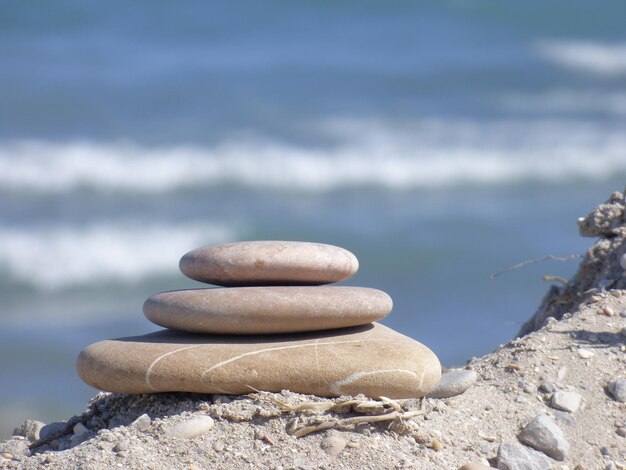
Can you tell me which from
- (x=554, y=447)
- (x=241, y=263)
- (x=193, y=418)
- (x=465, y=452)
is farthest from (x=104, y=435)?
(x=554, y=447)

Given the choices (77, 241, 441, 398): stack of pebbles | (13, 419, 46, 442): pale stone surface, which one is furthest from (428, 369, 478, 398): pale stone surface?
(13, 419, 46, 442): pale stone surface

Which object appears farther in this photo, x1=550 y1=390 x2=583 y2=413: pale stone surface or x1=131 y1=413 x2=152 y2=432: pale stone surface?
x1=550 y1=390 x2=583 y2=413: pale stone surface

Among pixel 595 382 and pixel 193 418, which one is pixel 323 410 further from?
pixel 595 382

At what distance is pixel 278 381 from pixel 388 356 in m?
0.45

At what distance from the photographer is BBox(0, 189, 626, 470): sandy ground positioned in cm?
344

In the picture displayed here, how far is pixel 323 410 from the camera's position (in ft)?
12.0

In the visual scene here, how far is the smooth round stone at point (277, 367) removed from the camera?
12.2 ft

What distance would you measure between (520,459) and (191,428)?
1.25 meters

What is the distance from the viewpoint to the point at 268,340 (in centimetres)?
392

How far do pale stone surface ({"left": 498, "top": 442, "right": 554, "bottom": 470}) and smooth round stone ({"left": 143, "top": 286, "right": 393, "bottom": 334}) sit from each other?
2.41 ft

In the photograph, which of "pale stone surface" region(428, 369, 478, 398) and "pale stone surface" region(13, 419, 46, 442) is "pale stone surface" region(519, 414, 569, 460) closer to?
"pale stone surface" region(428, 369, 478, 398)

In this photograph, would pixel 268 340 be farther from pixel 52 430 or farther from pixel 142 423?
pixel 52 430

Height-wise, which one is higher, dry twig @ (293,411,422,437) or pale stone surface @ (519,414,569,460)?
dry twig @ (293,411,422,437)

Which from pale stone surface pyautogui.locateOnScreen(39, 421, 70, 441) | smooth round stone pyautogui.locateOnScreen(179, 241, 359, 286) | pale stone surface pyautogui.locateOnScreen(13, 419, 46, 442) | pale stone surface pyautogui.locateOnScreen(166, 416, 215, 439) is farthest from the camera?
pale stone surface pyautogui.locateOnScreen(13, 419, 46, 442)
